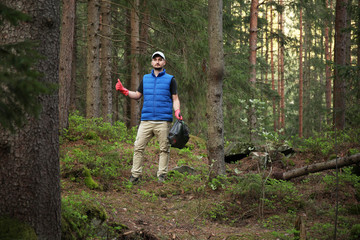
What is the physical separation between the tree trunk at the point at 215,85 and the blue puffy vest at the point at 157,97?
0.85 meters

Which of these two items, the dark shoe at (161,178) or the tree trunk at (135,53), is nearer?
the dark shoe at (161,178)

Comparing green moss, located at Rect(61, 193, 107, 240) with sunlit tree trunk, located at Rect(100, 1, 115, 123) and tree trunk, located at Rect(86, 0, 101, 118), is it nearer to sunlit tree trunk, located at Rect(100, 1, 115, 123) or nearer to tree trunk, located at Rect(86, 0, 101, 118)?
tree trunk, located at Rect(86, 0, 101, 118)

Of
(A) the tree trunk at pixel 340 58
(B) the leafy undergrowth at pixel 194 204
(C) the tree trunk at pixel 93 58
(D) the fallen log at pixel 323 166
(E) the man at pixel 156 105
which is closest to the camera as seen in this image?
(B) the leafy undergrowth at pixel 194 204

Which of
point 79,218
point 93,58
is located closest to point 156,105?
point 79,218

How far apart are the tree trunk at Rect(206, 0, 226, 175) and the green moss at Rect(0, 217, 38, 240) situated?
409 cm

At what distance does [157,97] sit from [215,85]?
46.5 inches

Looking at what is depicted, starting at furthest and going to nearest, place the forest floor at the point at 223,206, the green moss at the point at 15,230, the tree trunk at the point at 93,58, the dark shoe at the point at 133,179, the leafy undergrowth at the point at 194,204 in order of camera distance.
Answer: the tree trunk at the point at 93,58 → the dark shoe at the point at 133,179 → the forest floor at the point at 223,206 → the leafy undergrowth at the point at 194,204 → the green moss at the point at 15,230

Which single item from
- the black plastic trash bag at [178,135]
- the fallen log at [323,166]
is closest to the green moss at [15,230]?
the black plastic trash bag at [178,135]

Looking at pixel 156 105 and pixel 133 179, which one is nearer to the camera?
pixel 156 105

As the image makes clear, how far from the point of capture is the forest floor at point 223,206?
459 cm

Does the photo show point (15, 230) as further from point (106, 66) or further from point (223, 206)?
point (106, 66)

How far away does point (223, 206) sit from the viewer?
18.7 feet

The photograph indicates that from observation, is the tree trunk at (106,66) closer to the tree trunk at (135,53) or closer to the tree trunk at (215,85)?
the tree trunk at (135,53)

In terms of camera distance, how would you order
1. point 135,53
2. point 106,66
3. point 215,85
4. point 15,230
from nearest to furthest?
point 15,230 < point 215,85 < point 106,66 < point 135,53
